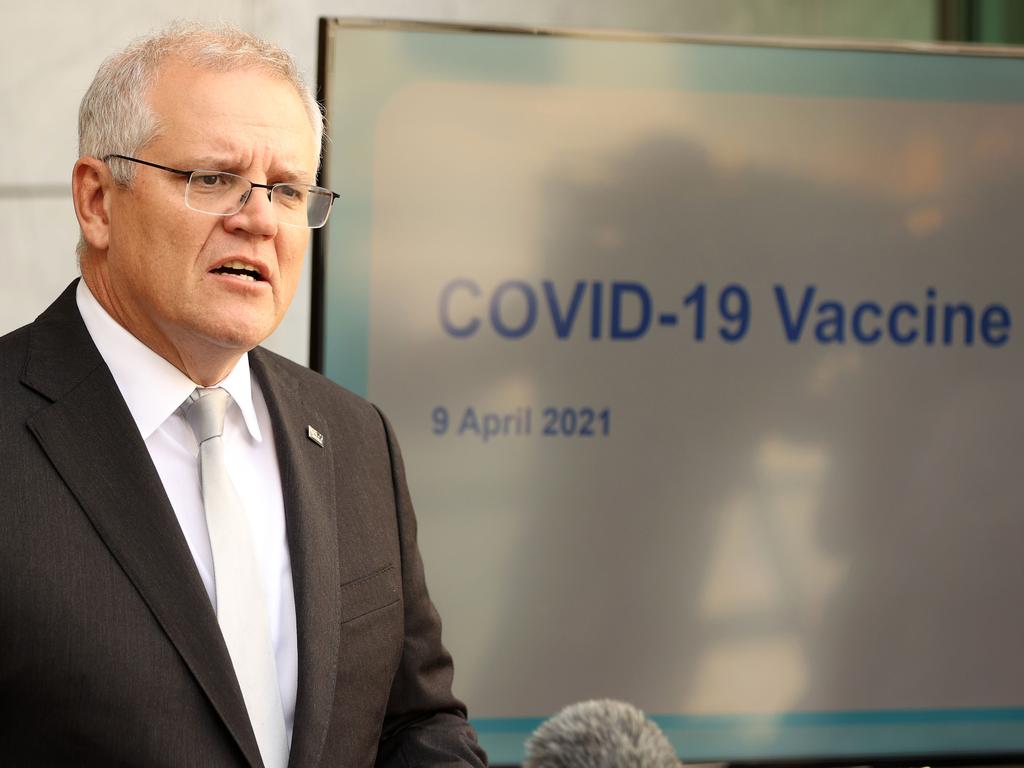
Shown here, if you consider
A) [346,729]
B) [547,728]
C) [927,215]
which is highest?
[927,215]

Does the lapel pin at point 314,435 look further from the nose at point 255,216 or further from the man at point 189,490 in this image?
the nose at point 255,216

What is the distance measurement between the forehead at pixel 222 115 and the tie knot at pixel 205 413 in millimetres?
315

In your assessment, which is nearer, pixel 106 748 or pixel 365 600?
pixel 106 748

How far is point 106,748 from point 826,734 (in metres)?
2.08

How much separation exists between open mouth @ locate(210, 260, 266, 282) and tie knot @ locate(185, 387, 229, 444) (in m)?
0.17

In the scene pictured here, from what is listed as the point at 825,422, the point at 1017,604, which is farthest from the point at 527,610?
the point at 1017,604

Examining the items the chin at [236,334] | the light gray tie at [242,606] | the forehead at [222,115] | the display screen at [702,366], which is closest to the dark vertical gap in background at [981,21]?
the display screen at [702,366]

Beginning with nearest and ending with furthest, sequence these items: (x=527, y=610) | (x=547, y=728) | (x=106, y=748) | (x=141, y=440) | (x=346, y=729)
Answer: (x=547, y=728) < (x=106, y=748) < (x=141, y=440) < (x=346, y=729) < (x=527, y=610)

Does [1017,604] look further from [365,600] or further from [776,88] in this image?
[365,600]

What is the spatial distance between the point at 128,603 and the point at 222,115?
63 cm

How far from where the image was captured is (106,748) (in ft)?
4.58

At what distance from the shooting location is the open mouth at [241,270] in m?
1.61

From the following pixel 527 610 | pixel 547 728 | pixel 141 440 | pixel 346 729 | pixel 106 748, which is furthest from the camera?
pixel 527 610

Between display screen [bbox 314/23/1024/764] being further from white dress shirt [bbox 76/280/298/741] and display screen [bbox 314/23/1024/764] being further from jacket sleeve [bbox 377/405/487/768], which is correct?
white dress shirt [bbox 76/280/298/741]
